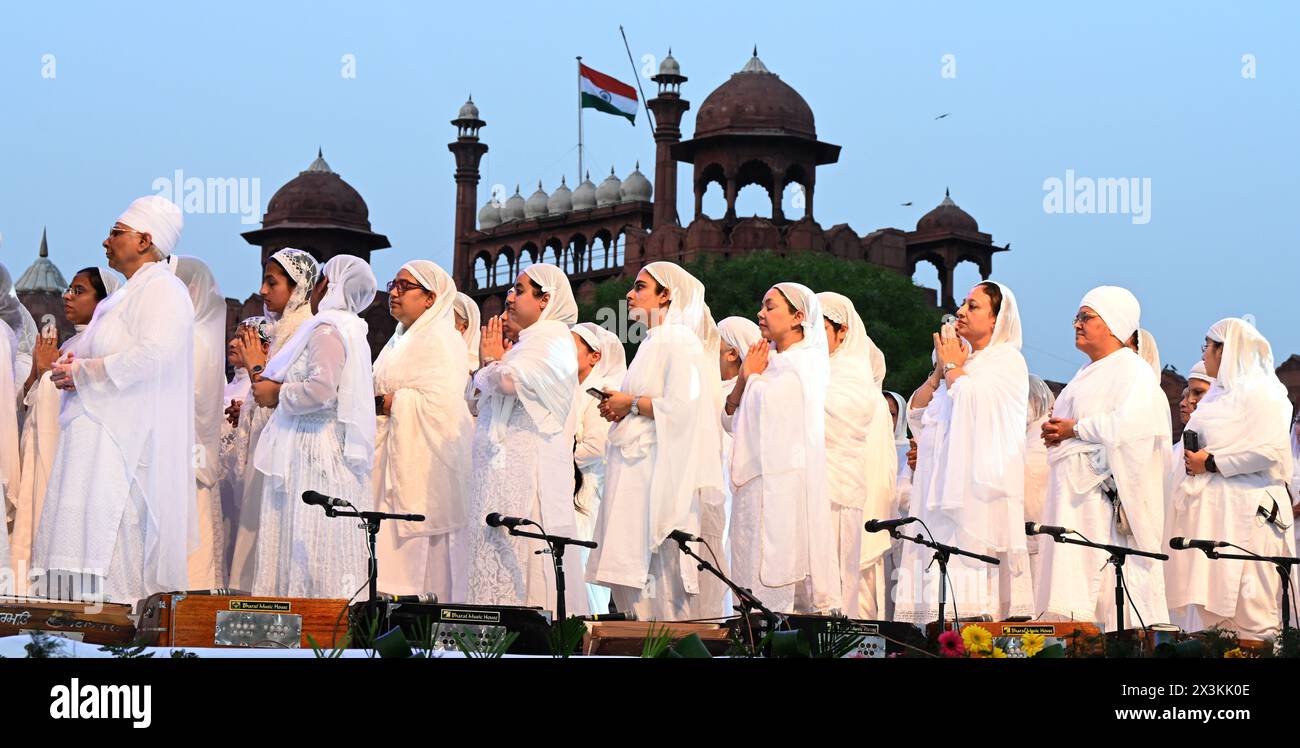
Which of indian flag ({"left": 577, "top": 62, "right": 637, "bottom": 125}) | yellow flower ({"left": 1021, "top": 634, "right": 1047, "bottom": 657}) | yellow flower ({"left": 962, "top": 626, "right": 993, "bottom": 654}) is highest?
indian flag ({"left": 577, "top": 62, "right": 637, "bottom": 125})

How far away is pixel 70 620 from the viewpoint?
8078 mm

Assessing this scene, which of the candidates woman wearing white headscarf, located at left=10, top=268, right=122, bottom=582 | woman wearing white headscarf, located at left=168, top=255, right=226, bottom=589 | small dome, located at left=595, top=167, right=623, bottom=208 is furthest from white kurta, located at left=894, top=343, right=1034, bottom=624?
small dome, located at left=595, top=167, right=623, bottom=208

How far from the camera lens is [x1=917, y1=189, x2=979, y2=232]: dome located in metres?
52.4

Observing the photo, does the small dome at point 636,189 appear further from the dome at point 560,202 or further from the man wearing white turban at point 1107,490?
the man wearing white turban at point 1107,490

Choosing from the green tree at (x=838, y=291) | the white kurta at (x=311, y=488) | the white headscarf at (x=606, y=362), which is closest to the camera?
the white kurta at (x=311, y=488)

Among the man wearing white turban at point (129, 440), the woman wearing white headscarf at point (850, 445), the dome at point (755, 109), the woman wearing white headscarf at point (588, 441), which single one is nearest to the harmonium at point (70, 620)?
the man wearing white turban at point (129, 440)

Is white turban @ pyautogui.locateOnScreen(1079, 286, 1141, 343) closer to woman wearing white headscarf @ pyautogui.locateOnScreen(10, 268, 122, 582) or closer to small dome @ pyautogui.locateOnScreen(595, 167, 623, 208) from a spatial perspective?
woman wearing white headscarf @ pyautogui.locateOnScreen(10, 268, 122, 582)

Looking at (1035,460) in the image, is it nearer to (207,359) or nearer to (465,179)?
(207,359)

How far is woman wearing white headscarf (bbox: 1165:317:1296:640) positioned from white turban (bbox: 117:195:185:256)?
647 centimetres

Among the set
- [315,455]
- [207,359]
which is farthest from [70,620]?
[207,359]

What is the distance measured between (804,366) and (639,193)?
4657 centimetres

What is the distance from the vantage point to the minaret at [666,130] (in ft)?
171

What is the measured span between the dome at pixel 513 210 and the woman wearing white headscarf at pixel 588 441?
47706 mm
